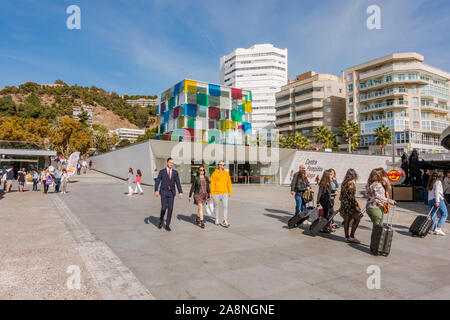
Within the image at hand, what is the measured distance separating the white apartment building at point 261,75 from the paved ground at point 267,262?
116667 millimetres

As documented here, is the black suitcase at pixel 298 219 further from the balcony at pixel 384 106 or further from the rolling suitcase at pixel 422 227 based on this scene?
the balcony at pixel 384 106

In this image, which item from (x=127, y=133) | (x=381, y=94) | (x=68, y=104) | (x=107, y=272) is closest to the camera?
(x=107, y=272)

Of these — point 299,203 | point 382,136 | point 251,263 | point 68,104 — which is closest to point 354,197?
point 299,203

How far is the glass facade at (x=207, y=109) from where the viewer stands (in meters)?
46.2

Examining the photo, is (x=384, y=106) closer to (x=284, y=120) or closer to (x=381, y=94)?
(x=381, y=94)

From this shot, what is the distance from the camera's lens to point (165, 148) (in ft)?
82.4

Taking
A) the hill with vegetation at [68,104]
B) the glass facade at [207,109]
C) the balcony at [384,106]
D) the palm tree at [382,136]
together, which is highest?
the hill with vegetation at [68,104]

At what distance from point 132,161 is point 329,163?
71.7 feet

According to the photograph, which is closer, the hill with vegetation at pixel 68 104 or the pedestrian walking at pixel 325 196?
the pedestrian walking at pixel 325 196

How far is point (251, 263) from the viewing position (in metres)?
4.78

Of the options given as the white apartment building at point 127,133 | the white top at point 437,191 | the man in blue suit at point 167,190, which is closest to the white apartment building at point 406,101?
the white top at point 437,191
